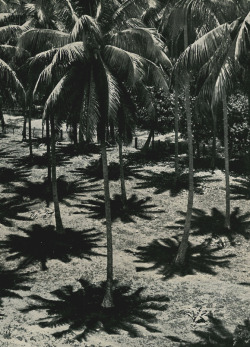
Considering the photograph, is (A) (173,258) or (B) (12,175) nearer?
(A) (173,258)

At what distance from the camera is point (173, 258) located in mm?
24531

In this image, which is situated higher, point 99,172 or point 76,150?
point 76,150

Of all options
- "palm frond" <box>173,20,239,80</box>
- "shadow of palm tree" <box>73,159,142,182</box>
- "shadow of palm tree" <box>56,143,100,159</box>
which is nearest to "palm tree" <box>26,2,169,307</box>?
"palm frond" <box>173,20,239,80</box>

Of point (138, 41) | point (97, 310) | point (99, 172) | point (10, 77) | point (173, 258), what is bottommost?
point (97, 310)

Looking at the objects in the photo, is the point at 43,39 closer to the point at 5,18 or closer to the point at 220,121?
the point at 5,18

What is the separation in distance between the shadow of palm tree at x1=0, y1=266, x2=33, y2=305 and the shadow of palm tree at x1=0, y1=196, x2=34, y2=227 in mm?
5376

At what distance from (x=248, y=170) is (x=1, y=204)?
18754 mm

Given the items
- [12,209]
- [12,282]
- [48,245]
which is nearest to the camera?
[12,282]

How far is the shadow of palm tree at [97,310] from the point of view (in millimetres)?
18188

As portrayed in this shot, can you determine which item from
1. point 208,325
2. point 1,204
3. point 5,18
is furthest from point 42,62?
point 1,204

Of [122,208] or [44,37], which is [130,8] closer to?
[44,37]

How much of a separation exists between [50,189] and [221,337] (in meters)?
17.5

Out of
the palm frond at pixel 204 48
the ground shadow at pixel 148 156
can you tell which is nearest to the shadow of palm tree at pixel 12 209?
the ground shadow at pixel 148 156

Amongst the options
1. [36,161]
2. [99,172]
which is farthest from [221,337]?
[36,161]
